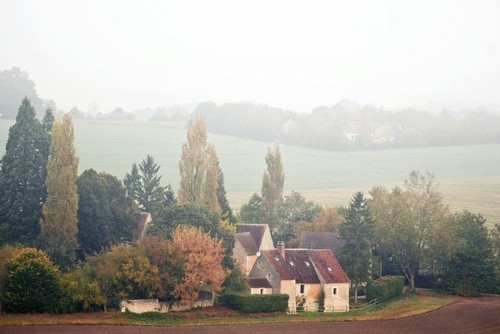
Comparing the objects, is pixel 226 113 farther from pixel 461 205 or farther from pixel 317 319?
pixel 317 319

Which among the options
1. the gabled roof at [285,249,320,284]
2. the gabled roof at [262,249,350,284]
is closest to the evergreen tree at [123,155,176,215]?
the gabled roof at [285,249,320,284]

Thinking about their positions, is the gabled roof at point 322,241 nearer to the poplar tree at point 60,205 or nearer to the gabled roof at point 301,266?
the gabled roof at point 301,266

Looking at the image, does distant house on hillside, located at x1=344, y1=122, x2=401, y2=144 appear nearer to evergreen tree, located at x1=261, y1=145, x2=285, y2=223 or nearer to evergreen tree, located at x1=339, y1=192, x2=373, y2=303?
evergreen tree, located at x1=261, y1=145, x2=285, y2=223

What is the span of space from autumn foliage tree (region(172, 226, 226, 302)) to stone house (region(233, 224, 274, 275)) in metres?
6.23

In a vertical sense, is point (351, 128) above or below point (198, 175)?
above

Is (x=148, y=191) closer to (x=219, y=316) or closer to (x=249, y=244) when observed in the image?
(x=249, y=244)

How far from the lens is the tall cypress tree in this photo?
194 feet

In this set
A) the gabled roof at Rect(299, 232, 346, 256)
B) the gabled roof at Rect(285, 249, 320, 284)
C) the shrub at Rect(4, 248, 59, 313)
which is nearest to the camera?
the shrub at Rect(4, 248, 59, 313)

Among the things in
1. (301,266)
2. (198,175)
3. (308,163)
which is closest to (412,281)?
(301,266)

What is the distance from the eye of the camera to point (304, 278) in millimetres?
61500

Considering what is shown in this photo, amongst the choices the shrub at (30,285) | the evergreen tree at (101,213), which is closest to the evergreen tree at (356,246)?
the evergreen tree at (101,213)

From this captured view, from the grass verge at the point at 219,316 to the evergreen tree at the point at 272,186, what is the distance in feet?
96.3

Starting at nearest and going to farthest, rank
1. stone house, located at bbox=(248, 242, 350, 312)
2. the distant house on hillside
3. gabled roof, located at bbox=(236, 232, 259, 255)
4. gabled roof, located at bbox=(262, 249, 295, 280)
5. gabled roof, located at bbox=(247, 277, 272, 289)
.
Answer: gabled roof, located at bbox=(247, 277, 272, 289) < stone house, located at bbox=(248, 242, 350, 312) < gabled roof, located at bbox=(262, 249, 295, 280) < gabled roof, located at bbox=(236, 232, 259, 255) < the distant house on hillside

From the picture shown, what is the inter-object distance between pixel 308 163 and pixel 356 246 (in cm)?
6617
